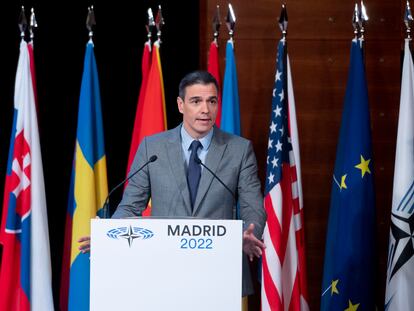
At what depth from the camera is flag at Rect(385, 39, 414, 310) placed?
442 cm

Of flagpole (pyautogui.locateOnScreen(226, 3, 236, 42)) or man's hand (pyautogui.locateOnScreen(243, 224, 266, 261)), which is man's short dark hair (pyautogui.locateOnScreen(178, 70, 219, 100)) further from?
flagpole (pyautogui.locateOnScreen(226, 3, 236, 42))

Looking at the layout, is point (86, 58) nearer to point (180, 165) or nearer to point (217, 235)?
point (180, 165)

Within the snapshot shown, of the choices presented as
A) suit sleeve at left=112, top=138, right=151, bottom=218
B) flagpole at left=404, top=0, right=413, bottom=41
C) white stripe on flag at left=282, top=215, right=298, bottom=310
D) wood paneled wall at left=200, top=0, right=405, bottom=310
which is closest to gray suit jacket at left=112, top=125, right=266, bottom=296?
suit sleeve at left=112, top=138, right=151, bottom=218

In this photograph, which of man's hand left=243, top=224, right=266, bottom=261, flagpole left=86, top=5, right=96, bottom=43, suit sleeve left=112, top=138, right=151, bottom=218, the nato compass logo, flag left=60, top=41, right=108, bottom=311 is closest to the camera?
the nato compass logo

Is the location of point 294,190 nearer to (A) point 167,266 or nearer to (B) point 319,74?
(B) point 319,74

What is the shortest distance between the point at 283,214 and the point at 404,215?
0.72 metres

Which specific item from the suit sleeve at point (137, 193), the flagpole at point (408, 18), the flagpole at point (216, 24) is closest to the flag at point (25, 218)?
the flagpole at point (216, 24)

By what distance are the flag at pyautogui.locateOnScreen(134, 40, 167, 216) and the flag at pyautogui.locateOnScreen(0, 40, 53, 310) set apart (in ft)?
2.19

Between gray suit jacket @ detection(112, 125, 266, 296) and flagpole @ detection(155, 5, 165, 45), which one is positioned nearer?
gray suit jacket @ detection(112, 125, 266, 296)

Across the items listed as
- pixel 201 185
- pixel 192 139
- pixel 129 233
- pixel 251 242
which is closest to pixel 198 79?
pixel 192 139

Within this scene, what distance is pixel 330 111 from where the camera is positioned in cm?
511

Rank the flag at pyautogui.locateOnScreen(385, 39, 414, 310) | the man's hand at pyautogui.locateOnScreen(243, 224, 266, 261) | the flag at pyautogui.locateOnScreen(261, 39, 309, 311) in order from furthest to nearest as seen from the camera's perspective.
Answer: the flag at pyautogui.locateOnScreen(261, 39, 309, 311) < the flag at pyautogui.locateOnScreen(385, 39, 414, 310) < the man's hand at pyautogui.locateOnScreen(243, 224, 266, 261)

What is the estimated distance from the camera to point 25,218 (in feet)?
15.2

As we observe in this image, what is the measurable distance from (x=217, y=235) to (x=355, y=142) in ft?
6.78
